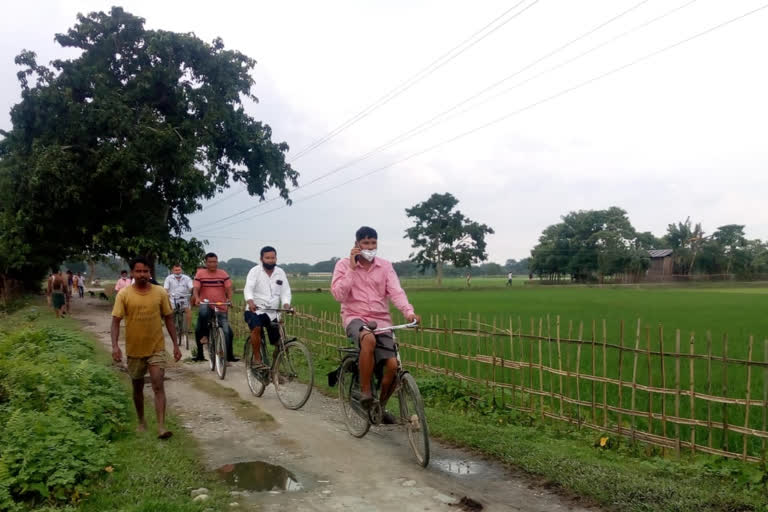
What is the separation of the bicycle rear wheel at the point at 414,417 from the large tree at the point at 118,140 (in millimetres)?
18720

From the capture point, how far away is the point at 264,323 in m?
7.26

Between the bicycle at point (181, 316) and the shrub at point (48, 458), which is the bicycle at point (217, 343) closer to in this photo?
the bicycle at point (181, 316)

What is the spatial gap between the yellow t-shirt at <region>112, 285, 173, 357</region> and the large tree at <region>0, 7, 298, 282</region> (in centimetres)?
1720

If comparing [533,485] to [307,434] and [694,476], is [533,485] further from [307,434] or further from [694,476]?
[307,434]

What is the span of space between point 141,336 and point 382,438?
94.2 inches

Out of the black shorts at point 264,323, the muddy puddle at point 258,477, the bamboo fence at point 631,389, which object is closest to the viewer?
the muddy puddle at point 258,477

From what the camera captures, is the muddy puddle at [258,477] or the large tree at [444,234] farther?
the large tree at [444,234]

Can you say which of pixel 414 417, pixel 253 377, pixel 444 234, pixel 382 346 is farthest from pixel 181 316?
pixel 444 234

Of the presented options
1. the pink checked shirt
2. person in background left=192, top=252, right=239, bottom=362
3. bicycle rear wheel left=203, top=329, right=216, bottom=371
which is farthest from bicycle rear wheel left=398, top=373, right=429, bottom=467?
bicycle rear wheel left=203, top=329, right=216, bottom=371

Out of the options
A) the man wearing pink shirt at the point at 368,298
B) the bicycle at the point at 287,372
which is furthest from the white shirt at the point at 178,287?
the man wearing pink shirt at the point at 368,298

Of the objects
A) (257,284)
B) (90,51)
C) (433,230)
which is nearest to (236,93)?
(90,51)

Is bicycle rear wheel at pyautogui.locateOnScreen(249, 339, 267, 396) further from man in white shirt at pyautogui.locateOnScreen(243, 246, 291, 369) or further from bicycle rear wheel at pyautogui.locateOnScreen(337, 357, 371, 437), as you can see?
bicycle rear wheel at pyautogui.locateOnScreen(337, 357, 371, 437)

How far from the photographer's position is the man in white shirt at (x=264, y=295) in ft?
23.7

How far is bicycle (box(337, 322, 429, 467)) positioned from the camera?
4.61 meters
